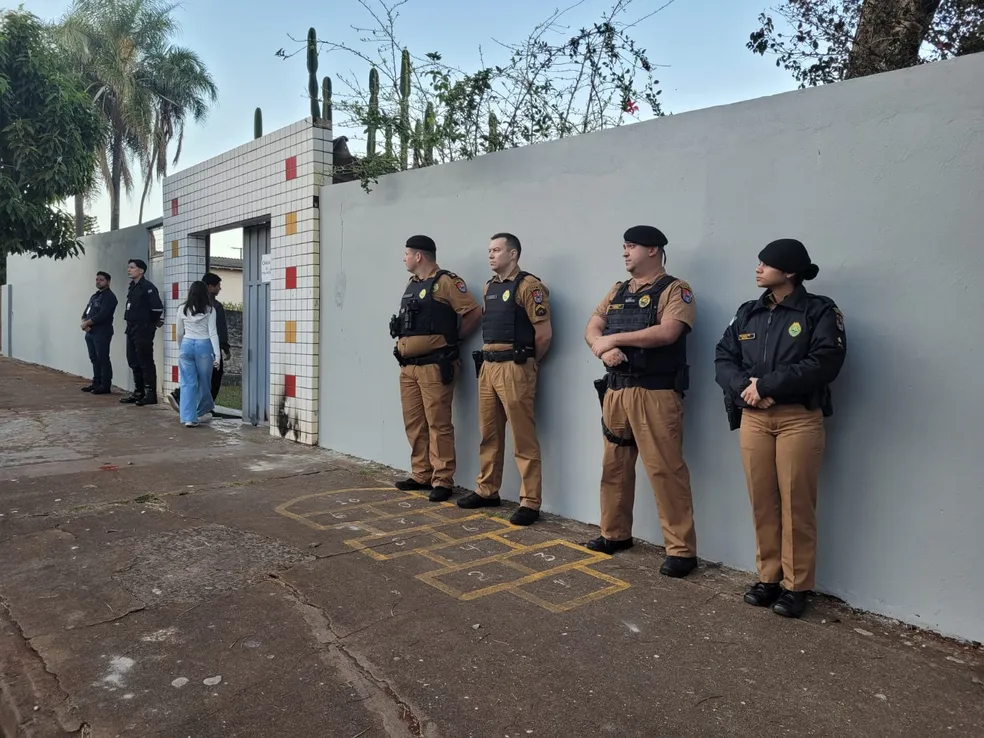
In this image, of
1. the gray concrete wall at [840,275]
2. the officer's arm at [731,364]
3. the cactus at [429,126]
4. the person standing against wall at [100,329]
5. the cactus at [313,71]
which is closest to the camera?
the gray concrete wall at [840,275]

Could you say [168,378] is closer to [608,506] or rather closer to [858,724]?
[608,506]

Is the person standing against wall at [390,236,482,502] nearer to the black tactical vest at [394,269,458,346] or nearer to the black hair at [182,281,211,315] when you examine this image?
the black tactical vest at [394,269,458,346]

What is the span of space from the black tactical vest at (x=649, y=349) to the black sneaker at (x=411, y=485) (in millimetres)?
2124

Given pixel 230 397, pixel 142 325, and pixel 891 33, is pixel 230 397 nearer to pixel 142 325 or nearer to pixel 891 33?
pixel 142 325

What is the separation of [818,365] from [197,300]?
6703 millimetres

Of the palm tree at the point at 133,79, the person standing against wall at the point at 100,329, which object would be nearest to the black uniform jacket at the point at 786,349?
the person standing against wall at the point at 100,329

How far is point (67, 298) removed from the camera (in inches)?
545

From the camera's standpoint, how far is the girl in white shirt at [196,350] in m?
8.20

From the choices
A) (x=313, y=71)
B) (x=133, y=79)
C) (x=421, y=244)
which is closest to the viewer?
(x=421, y=244)

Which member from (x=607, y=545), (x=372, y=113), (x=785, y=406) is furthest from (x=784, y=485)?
(x=372, y=113)

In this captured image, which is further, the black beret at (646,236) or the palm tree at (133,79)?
the palm tree at (133,79)

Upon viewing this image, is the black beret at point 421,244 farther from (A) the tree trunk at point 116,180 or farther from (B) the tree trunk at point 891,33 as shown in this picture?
(A) the tree trunk at point 116,180

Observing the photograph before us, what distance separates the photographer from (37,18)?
9922mm

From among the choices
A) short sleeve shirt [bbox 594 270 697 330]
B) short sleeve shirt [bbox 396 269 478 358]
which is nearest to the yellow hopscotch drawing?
short sleeve shirt [bbox 396 269 478 358]
